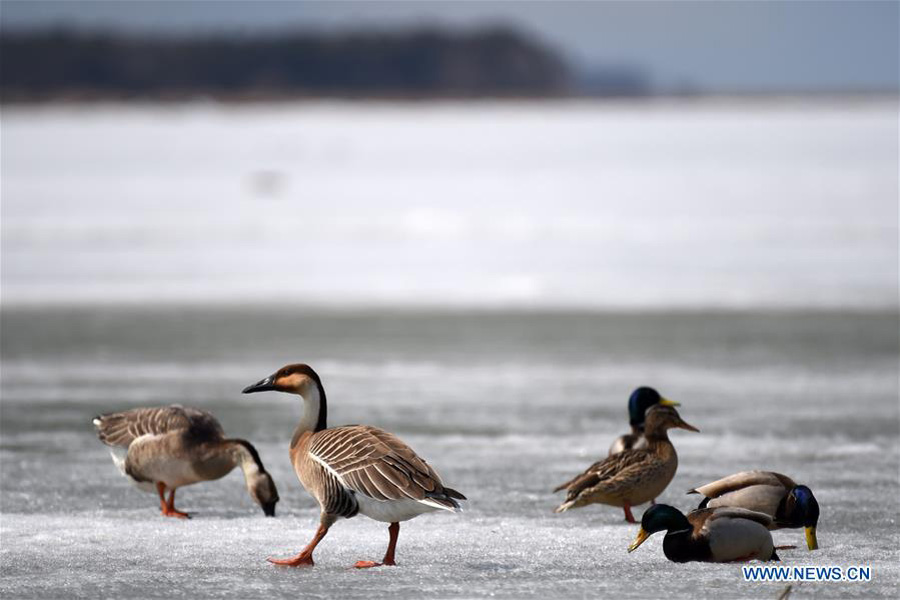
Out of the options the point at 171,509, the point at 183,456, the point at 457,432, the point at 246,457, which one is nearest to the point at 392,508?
the point at 246,457

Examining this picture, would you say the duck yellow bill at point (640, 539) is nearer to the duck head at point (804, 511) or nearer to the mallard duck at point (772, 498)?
the mallard duck at point (772, 498)

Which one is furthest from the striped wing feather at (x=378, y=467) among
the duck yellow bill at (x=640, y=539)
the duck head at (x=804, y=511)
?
the duck head at (x=804, y=511)

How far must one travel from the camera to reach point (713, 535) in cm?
457

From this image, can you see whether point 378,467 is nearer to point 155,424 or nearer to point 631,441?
point 155,424

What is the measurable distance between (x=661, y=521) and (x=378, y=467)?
3.23 feet

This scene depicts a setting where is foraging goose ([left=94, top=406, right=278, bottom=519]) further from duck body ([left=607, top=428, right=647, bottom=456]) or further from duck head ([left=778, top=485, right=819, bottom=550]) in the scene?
duck head ([left=778, top=485, right=819, bottom=550])

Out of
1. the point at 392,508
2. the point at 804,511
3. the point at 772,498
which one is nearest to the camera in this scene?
the point at 392,508

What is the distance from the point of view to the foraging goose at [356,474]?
14.5ft

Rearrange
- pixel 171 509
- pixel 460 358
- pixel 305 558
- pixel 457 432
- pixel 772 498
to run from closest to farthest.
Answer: pixel 305 558 → pixel 772 498 → pixel 171 509 → pixel 457 432 → pixel 460 358

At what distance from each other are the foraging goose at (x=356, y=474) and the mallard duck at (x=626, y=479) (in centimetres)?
82

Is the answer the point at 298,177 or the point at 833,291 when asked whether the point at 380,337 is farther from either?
the point at 298,177

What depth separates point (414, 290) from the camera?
13.7 metres

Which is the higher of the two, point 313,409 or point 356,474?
point 313,409

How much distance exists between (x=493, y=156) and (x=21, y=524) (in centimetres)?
3369
